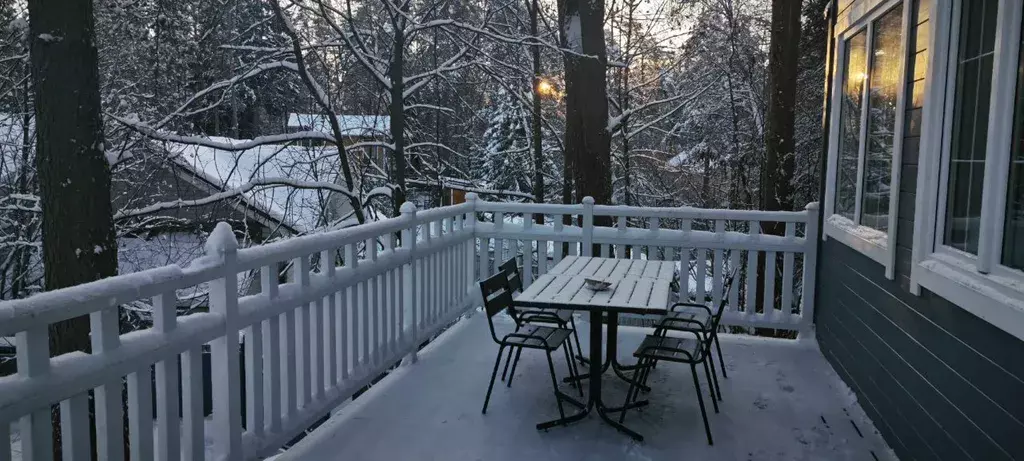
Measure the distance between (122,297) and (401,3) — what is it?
6.67 meters

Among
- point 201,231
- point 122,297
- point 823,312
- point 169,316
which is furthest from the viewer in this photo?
point 201,231

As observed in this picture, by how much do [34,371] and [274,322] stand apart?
4.15ft

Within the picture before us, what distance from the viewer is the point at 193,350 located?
2.60 m

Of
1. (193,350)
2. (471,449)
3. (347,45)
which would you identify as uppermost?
(347,45)

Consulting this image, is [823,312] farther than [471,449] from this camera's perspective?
Yes

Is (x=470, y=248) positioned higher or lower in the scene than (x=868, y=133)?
lower

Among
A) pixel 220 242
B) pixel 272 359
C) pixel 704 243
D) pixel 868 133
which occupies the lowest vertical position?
pixel 272 359

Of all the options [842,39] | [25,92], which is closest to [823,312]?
[842,39]

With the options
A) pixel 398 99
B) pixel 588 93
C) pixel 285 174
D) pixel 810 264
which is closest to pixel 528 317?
pixel 810 264

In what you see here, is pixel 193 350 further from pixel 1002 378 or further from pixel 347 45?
pixel 347 45

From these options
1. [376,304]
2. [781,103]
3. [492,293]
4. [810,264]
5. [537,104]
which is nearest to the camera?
[492,293]

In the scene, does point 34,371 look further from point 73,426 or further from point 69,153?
point 69,153

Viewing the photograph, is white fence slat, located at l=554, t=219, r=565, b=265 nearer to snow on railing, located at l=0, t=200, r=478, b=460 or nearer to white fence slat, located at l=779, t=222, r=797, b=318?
snow on railing, located at l=0, t=200, r=478, b=460

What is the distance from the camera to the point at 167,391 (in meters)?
2.49
